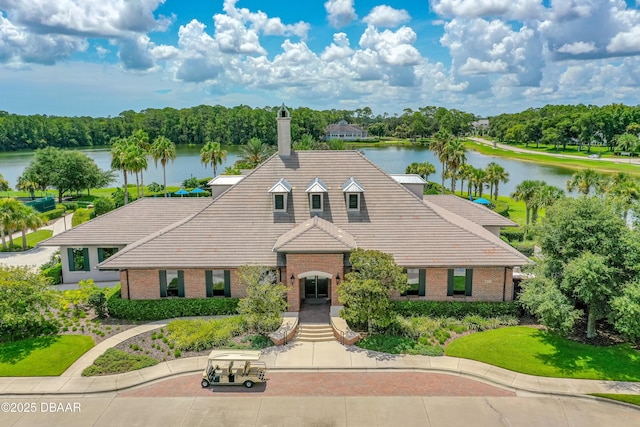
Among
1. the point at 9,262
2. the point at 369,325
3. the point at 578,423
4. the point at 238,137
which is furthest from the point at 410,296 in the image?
the point at 238,137

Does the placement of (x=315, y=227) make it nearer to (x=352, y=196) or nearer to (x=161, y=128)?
(x=352, y=196)

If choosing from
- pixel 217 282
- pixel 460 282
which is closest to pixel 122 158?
pixel 217 282

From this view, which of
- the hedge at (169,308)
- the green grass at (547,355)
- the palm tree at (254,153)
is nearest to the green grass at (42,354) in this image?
the hedge at (169,308)

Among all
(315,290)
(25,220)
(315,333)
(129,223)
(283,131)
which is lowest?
(315,333)

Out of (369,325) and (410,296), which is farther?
(410,296)

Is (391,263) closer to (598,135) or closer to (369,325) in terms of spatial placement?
(369,325)
